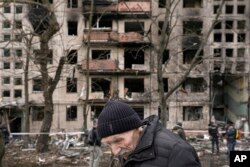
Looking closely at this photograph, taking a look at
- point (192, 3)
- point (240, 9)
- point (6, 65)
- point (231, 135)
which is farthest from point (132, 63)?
point (231, 135)

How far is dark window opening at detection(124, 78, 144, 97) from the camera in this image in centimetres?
4433

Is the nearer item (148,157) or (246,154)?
(148,157)

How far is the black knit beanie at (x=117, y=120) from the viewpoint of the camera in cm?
246

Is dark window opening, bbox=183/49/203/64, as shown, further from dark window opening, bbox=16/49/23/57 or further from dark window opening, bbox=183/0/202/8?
dark window opening, bbox=16/49/23/57

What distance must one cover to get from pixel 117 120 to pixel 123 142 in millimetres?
126

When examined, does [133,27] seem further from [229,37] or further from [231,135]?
[231,135]

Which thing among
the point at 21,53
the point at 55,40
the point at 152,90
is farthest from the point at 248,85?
the point at 21,53

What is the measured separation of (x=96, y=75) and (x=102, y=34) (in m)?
3.99

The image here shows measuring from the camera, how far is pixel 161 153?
2.40 metres

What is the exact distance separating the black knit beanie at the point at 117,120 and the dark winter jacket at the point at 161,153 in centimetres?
10

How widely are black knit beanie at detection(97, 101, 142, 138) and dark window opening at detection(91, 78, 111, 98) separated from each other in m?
40.8

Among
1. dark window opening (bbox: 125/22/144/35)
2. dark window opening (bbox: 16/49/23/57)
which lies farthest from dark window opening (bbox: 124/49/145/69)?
dark window opening (bbox: 16/49/23/57)

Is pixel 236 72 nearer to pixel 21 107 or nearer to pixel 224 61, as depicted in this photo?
pixel 224 61

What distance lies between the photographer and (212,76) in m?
44.4
